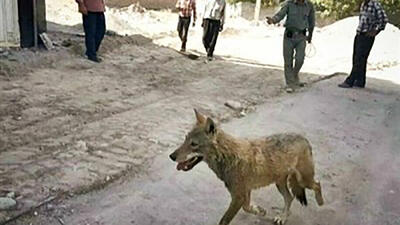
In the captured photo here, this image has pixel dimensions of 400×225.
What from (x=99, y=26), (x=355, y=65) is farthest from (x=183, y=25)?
(x=355, y=65)

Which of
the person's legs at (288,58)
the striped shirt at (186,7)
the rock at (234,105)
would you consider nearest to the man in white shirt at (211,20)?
the striped shirt at (186,7)

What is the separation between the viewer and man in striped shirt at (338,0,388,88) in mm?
9953

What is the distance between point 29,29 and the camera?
1110cm

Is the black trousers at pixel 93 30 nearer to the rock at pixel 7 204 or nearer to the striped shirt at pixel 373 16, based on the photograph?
the striped shirt at pixel 373 16

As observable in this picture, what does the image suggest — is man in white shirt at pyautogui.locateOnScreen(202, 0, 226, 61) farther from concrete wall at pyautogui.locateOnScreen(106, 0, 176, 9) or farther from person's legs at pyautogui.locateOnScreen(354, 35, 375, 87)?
concrete wall at pyautogui.locateOnScreen(106, 0, 176, 9)

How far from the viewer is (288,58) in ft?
32.8

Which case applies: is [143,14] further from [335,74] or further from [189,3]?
[335,74]

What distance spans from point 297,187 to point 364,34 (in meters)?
6.40

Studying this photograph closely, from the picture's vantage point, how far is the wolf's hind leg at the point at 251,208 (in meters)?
4.07

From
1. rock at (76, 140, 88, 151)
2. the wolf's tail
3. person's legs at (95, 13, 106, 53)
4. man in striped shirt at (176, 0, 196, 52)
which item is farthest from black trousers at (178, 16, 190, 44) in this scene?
the wolf's tail

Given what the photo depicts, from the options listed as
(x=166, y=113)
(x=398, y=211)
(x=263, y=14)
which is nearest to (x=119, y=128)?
(x=166, y=113)

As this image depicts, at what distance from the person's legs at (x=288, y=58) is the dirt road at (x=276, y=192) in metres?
1.82

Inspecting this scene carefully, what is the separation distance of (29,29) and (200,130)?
8.19 metres

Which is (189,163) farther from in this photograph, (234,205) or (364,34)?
(364,34)
